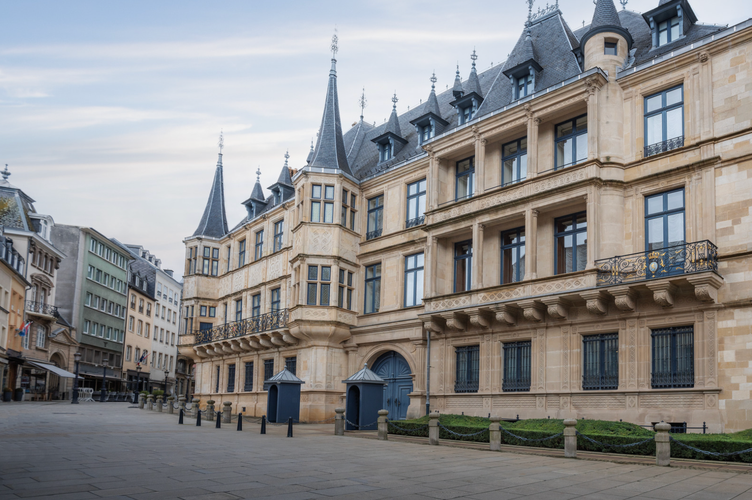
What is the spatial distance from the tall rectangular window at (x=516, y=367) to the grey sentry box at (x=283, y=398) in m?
8.15

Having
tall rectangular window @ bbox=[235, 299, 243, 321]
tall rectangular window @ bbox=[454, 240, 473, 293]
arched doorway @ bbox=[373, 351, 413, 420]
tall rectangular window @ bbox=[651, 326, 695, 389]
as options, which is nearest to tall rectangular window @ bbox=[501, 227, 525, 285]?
tall rectangular window @ bbox=[454, 240, 473, 293]

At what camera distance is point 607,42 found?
24.0 m

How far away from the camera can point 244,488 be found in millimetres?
10344

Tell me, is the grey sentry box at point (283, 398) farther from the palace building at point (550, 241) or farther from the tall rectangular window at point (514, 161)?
the tall rectangular window at point (514, 161)

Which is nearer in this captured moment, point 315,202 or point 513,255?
point 513,255

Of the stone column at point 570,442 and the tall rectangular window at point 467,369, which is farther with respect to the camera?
the tall rectangular window at point 467,369

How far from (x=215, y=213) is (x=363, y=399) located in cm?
2595

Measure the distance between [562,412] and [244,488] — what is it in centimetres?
1429

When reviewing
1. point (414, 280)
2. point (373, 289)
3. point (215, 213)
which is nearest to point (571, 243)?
point (414, 280)

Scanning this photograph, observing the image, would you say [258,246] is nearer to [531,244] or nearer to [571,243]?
[531,244]

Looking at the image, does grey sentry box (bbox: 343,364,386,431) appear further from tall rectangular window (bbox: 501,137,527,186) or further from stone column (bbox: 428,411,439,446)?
tall rectangular window (bbox: 501,137,527,186)

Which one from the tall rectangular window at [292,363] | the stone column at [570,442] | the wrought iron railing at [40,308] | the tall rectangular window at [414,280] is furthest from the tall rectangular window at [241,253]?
the stone column at [570,442]

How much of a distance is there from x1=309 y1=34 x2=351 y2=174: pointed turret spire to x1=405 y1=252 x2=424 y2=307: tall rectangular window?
622 centimetres

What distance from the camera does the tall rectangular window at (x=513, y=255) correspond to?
25.5m
